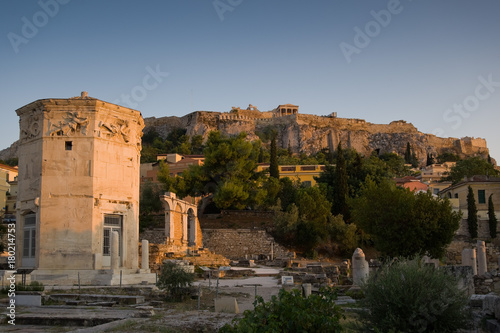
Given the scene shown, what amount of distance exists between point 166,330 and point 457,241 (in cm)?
4293

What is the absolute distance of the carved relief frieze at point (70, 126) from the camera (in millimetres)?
18370

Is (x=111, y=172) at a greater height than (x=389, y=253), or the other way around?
(x=111, y=172)

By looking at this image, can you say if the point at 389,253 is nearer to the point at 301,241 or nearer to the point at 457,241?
the point at 301,241

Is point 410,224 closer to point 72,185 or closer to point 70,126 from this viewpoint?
point 72,185

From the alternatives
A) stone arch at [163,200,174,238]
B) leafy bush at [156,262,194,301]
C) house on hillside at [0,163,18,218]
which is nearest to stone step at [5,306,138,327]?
leafy bush at [156,262,194,301]

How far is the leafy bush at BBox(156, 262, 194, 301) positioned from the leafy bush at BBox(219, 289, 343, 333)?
227 inches

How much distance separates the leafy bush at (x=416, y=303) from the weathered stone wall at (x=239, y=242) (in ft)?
98.3

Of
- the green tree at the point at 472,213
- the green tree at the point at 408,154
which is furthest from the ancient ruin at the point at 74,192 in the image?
the green tree at the point at 408,154

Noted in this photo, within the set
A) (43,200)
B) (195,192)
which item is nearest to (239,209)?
(195,192)

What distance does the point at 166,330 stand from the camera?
8.48 m

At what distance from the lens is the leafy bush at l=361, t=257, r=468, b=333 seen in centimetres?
761

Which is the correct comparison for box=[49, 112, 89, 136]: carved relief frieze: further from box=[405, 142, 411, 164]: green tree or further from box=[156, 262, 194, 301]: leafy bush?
box=[405, 142, 411, 164]: green tree

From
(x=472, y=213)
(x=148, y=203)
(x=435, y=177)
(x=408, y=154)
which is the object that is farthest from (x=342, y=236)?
(x=408, y=154)

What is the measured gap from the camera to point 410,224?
25.7m
